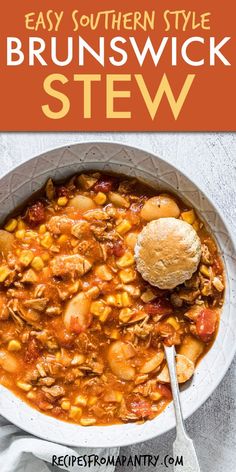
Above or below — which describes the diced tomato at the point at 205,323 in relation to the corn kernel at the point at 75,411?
above

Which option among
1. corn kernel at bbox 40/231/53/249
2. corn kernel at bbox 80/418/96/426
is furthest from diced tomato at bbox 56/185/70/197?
corn kernel at bbox 80/418/96/426

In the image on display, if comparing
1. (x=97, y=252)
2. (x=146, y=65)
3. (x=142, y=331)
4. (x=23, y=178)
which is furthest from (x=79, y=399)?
(x=146, y=65)

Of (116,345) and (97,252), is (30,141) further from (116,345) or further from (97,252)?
(116,345)

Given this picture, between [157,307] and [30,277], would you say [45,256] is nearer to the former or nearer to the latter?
[30,277]

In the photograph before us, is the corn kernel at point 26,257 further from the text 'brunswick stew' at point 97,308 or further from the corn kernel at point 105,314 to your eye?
the corn kernel at point 105,314

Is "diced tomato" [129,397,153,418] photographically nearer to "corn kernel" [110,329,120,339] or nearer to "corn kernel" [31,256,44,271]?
"corn kernel" [110,329,120,339]

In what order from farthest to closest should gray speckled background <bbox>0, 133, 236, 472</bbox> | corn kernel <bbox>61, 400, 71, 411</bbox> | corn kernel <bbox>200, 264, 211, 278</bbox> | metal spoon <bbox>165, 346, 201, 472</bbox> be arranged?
gray speckled background <bbox>0, 133, 236, 472</bbox> < corn kernel <bbox>61, 400, 71, 411</bbox> < corn kernel <bbox>200, 264, 211, 278</bbox> < metal spoon <bbox>165, 346, 201, 472</bbox>

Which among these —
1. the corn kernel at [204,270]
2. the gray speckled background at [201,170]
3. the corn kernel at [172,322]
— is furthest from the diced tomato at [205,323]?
the gray speckled background at [201,170]
